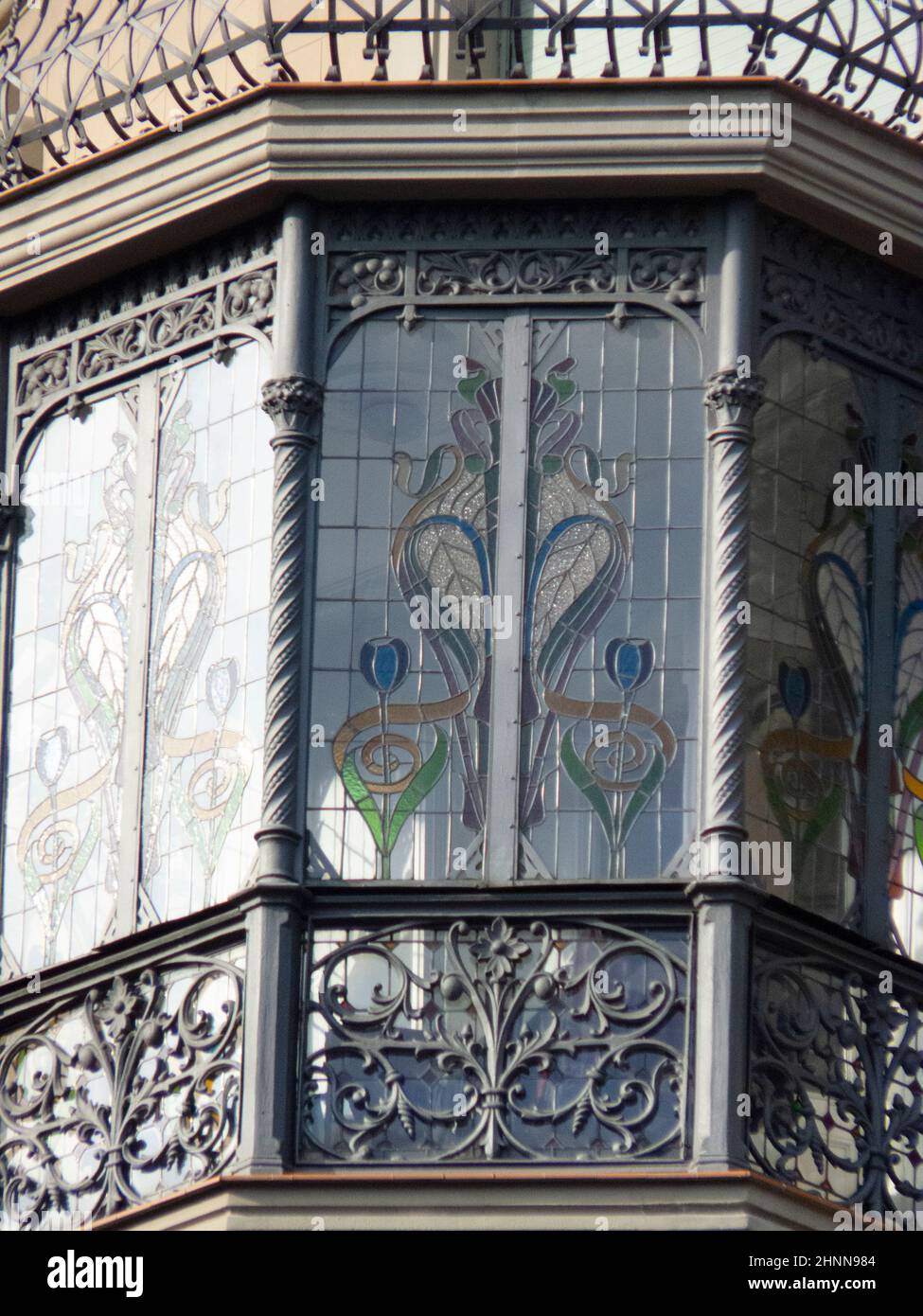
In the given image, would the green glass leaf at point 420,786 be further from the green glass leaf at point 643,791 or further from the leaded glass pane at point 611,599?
the green glass leaf at point 643,791

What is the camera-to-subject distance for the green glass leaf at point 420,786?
48.8ft

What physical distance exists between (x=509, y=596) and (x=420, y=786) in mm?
822

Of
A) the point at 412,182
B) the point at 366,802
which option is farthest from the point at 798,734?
the point at 412,182

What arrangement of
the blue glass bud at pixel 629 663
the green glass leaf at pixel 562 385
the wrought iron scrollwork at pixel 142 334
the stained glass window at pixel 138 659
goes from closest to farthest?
the blue glass bud at pixel 629 663
the stained glass window at pixel 138 659
the green glass leaf at pixel 562 385
the wrought iron scrollwork at pixel 142 334

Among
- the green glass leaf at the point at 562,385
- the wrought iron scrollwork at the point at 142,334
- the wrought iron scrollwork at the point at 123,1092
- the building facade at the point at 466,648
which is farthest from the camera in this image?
the wrought iron scrollwork at the point at 142,334

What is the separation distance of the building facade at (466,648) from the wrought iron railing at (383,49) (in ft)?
0.24

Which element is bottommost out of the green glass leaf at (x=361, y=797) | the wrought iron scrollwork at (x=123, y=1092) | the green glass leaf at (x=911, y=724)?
the wrought iron scrollwork at (x=123, y=1092)

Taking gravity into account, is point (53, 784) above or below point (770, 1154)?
above

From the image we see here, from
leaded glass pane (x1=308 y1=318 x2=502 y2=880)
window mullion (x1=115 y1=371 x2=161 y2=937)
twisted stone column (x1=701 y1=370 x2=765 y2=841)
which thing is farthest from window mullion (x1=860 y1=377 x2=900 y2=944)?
window mullion (x1=115 y1=371 x2=161 y2=937)

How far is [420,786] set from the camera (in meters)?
14.9

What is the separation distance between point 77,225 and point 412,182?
1.48 meters

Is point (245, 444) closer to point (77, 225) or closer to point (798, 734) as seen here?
point (77, 225)

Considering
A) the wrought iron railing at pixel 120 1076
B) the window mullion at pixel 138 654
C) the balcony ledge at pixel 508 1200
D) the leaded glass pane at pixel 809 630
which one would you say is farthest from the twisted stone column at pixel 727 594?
the window mullion at pixel 138 654

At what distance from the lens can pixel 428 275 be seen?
15.7m
